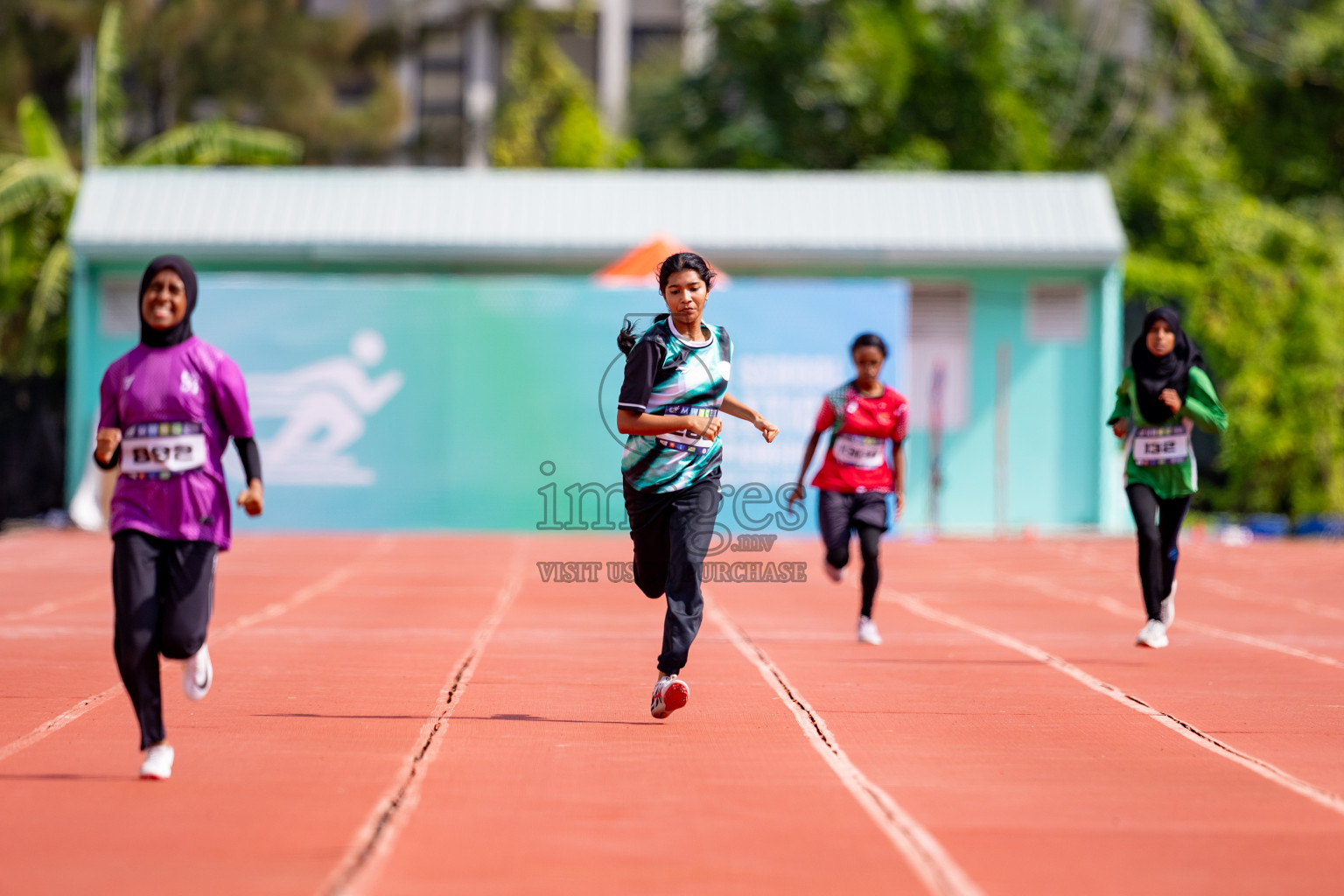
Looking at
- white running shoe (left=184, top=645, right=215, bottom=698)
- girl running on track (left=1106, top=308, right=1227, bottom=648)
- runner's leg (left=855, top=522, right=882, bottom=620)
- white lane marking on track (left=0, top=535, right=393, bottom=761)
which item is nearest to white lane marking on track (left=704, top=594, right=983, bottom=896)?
runner's leg (left=855, top=522, right=882, bottom=620)

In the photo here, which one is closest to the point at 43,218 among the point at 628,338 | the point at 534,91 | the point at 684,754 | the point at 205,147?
the point at 205,147

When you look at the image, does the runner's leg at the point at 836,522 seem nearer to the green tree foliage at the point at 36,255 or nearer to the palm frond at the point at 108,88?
the green tree foliage at the point at 36,255

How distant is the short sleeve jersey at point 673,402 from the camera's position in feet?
25.1

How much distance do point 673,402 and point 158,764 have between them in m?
2.70

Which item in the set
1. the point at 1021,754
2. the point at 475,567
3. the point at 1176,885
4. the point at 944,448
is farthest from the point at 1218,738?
the point at 944,448

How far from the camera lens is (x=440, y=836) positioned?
544 cm

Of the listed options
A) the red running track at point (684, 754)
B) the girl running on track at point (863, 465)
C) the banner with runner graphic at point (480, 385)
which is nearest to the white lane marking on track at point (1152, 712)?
the red running track at point (684, 754)

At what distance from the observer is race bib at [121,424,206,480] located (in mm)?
6418

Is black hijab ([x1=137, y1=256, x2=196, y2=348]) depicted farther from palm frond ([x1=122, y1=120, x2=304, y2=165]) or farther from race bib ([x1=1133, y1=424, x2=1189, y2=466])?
palm frond ([x1=122, y1=120, x2=304, y2=165])

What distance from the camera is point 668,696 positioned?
7582mm

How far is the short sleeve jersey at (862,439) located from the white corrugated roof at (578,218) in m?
12.1

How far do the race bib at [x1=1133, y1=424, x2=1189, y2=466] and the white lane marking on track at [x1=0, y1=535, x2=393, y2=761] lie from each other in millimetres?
5808

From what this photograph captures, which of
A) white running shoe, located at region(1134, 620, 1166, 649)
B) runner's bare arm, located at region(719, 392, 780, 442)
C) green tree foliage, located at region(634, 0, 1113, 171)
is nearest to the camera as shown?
runner's bare arm, located at region(719, 392, 780, 442)

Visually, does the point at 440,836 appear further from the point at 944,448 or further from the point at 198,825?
the point at 944,448
